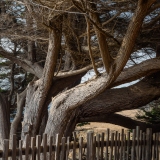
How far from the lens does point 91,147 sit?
5.50 meters

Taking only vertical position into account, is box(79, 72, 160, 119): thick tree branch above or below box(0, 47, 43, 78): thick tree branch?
below

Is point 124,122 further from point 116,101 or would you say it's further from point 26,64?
point 26,64

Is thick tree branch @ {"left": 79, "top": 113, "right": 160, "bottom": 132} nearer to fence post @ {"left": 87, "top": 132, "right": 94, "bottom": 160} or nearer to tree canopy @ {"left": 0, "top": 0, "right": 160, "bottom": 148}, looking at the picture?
tree canopy @ {"left": 0, "top": 0, "right": 160, "bottom": 148}

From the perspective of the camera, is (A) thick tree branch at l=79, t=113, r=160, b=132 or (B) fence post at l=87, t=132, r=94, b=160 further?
(A) thick tree branch at l=79, t=113, r=160, b=132

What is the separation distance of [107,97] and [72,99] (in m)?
0.98

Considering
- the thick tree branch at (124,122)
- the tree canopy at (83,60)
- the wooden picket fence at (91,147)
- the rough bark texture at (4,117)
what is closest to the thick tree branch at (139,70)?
the tree canopy at (83,60)

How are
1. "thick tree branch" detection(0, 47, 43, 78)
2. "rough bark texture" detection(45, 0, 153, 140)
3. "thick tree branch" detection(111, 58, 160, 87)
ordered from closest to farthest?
1. "rough bark texture" detection(45, 0, 153, 140)
2. "thick tree branch" detection(111, 58, 160, 87)
3. "thick tree branch" detection(0, 47, 43, 78)

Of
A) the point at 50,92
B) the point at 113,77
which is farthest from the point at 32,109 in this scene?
the point at 113,77

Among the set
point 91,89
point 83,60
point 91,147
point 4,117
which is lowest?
point 91,147

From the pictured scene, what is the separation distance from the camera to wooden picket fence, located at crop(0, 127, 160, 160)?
4582 millimetres

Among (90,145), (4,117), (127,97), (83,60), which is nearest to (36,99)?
(83,60)

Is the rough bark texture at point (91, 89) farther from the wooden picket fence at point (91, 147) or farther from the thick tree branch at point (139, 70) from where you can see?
the wooden picket fence at point (91, 147)

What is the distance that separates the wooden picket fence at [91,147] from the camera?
4.58 metres

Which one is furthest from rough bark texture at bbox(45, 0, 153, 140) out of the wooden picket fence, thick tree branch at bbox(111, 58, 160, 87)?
the wooden picket fence
